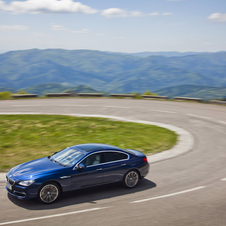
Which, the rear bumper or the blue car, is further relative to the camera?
the rear bumper

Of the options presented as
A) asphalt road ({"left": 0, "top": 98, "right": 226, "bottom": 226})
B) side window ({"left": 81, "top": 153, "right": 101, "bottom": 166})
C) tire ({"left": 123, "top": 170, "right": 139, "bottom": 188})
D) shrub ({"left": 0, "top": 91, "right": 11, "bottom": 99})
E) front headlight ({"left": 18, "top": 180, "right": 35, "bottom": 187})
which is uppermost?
shrub ({"left": 0, "top": 91, "right": 11, "bottom": 99})

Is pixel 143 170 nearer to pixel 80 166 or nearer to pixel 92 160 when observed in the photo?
pixel 92 160

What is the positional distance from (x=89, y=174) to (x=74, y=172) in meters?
0.48

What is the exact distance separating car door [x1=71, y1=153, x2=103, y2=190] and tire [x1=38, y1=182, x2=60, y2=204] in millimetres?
509

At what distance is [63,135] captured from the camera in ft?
53.8

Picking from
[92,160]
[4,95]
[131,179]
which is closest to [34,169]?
[92,160]

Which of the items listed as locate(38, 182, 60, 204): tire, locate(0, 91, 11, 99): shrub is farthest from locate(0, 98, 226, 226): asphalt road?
locate(0, 91, 11, 99): shrub

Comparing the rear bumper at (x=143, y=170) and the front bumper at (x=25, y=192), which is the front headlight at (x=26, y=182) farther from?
the rear bumper at (x=143, y=170)

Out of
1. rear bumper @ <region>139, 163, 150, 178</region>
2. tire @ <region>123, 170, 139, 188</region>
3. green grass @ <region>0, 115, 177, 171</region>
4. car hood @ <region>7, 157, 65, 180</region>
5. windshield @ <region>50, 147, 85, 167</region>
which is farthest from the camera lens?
green grass @ <region>0, 115, 177, 171</region>

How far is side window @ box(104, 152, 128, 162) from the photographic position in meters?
8.80

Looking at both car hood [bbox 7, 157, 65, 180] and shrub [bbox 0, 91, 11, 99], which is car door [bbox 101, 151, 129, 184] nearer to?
car hood [bbox 7, 157, 65, 180]

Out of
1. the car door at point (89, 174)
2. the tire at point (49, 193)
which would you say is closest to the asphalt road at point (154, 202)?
the tire at point (49, 193)

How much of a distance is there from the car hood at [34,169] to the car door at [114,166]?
1.40 metres

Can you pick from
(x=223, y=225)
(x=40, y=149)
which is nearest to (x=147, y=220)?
(x=223, y=225)
